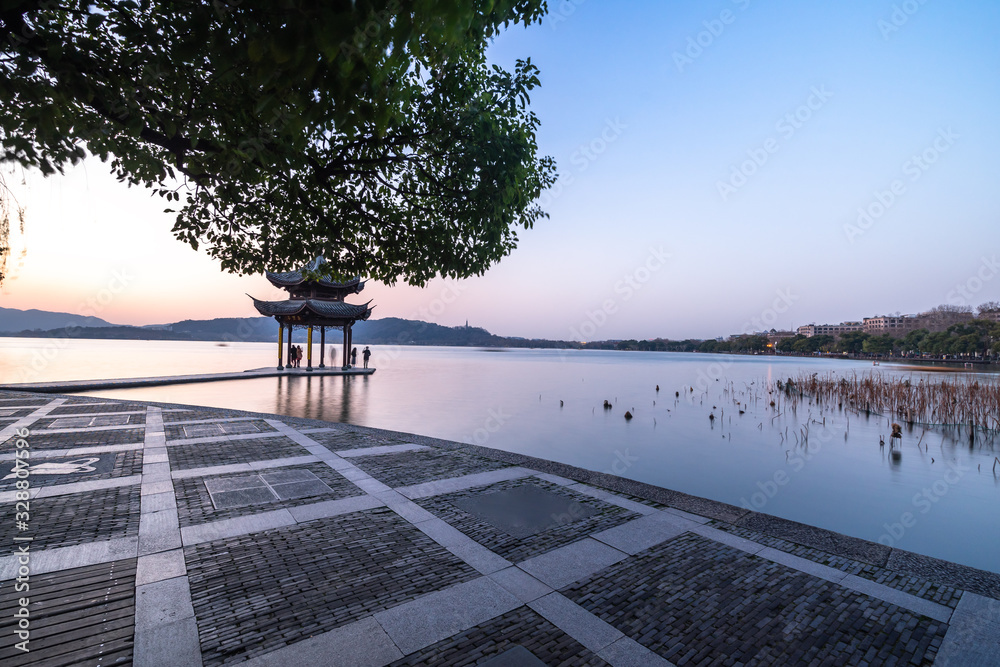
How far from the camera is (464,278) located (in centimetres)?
627

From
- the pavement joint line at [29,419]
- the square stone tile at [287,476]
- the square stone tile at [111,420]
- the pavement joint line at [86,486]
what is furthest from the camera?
the square stone tile at [111,420]

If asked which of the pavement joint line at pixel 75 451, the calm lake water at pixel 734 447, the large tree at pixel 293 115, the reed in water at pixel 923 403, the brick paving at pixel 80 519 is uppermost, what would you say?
the large tree at pixel 293 115

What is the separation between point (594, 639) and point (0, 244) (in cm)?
781

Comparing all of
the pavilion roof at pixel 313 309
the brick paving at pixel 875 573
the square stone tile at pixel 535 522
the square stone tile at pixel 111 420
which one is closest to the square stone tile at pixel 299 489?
the square stone tile at pixel 535 522

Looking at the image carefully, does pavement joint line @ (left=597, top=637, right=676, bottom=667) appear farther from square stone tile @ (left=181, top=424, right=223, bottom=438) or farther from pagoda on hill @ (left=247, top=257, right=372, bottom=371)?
pagoda on hill @ (left=247, top=257, right=372, bottom=371)

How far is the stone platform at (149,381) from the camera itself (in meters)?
16.3

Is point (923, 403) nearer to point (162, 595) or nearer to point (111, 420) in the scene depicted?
point (162, 595)

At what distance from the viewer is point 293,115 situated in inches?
106

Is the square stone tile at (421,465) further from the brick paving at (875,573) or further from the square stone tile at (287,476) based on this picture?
the brick paving at (875,573)

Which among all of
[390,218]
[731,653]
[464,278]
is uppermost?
[390,218]

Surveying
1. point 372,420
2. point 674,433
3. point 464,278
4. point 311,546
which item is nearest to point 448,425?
point 372,420

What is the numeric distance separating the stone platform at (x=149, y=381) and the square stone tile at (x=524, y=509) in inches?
758

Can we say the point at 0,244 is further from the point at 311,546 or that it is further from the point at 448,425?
the point at 448,425

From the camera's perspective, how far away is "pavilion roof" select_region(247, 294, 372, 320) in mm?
28422
